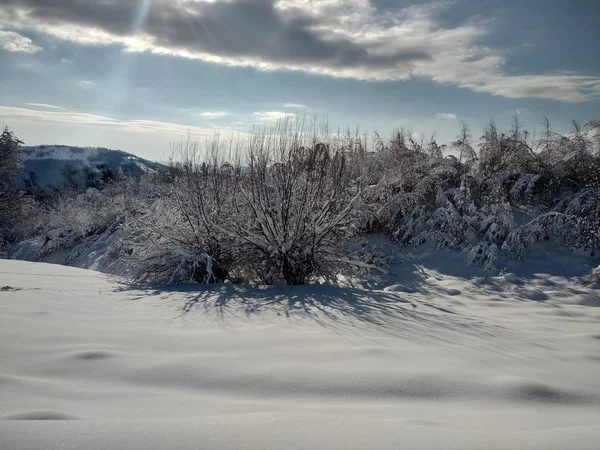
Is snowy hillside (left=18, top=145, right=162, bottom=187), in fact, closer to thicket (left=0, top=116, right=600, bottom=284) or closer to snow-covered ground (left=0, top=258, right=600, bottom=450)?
thicket (left=0, top=116, right=600, bottom=284)

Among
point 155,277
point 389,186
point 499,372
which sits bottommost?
point 155,277

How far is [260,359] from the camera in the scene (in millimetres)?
3133

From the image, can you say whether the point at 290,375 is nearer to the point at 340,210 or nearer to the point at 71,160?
the point at 340,210

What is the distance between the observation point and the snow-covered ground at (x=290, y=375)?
6.02ft

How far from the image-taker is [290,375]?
2764mm

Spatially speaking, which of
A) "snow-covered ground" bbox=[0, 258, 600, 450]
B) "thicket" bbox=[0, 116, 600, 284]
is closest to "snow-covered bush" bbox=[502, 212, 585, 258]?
"thicket" bbox=[0, 116, 600, 284]

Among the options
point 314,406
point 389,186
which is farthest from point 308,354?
point 389,186

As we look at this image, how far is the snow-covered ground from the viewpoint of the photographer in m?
1.84

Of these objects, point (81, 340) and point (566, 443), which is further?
point (81, 340)

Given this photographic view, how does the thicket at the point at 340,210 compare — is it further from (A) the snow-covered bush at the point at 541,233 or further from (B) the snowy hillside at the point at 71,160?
(B) the snowy hillside at the point at 71,160

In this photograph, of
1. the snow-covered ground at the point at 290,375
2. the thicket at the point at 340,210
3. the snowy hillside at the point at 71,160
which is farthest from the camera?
the snowy hillside at the point at 71,160

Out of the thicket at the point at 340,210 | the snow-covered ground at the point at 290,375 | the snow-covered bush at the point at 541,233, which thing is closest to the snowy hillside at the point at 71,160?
the thicket at the point at 340,210

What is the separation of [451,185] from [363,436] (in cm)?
1036

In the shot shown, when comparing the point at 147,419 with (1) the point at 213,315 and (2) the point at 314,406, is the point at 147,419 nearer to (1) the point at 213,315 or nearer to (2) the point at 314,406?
(2) the point at 314,406
